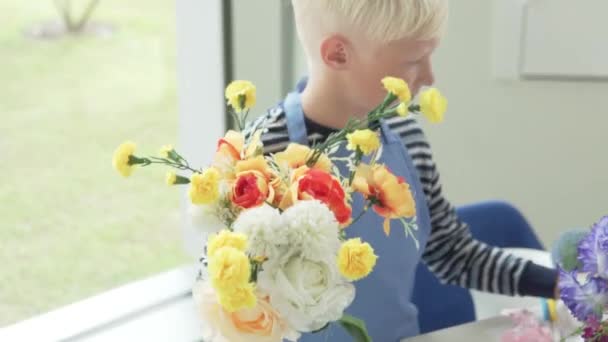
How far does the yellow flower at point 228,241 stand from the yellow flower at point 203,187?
1.6 inches

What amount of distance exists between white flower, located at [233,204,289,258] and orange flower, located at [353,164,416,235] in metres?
0.08

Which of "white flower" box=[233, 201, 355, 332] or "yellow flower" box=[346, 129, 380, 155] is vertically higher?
"yellow flower" box=[346, 129, 380, 155]

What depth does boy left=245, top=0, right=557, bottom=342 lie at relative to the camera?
916 mm

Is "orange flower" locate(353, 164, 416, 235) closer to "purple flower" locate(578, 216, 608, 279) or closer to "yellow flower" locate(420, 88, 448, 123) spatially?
"yellow flower" locate(420, 88, 448, 123)

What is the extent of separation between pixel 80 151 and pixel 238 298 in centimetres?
84

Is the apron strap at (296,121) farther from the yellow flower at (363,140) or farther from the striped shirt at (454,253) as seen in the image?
the yellow flower at (363,140)

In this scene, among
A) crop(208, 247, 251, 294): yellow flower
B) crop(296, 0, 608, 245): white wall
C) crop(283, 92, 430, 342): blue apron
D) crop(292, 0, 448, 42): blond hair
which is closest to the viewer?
crop(208, 247, 251, 294): yellow flower

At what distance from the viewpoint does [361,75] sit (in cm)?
96

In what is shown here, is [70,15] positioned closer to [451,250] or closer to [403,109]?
[451,250]

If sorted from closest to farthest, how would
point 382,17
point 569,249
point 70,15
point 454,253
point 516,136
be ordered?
point 382,17 < point 569,249 < point 454,253 < point 70,15 < point 516,136

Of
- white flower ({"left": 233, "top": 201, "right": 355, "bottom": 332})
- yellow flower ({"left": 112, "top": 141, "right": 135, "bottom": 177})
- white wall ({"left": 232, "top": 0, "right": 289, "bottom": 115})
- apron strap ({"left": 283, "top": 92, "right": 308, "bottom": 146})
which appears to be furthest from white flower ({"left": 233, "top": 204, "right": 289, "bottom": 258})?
white wall ({"left": 232, "top": 0, "right": 289, "bottom": 115})

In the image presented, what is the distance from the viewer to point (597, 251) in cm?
72

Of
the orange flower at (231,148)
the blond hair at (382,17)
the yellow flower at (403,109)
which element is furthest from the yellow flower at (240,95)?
the blond hair at (382,17)

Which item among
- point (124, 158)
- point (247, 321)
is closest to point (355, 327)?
point (247, 321)
